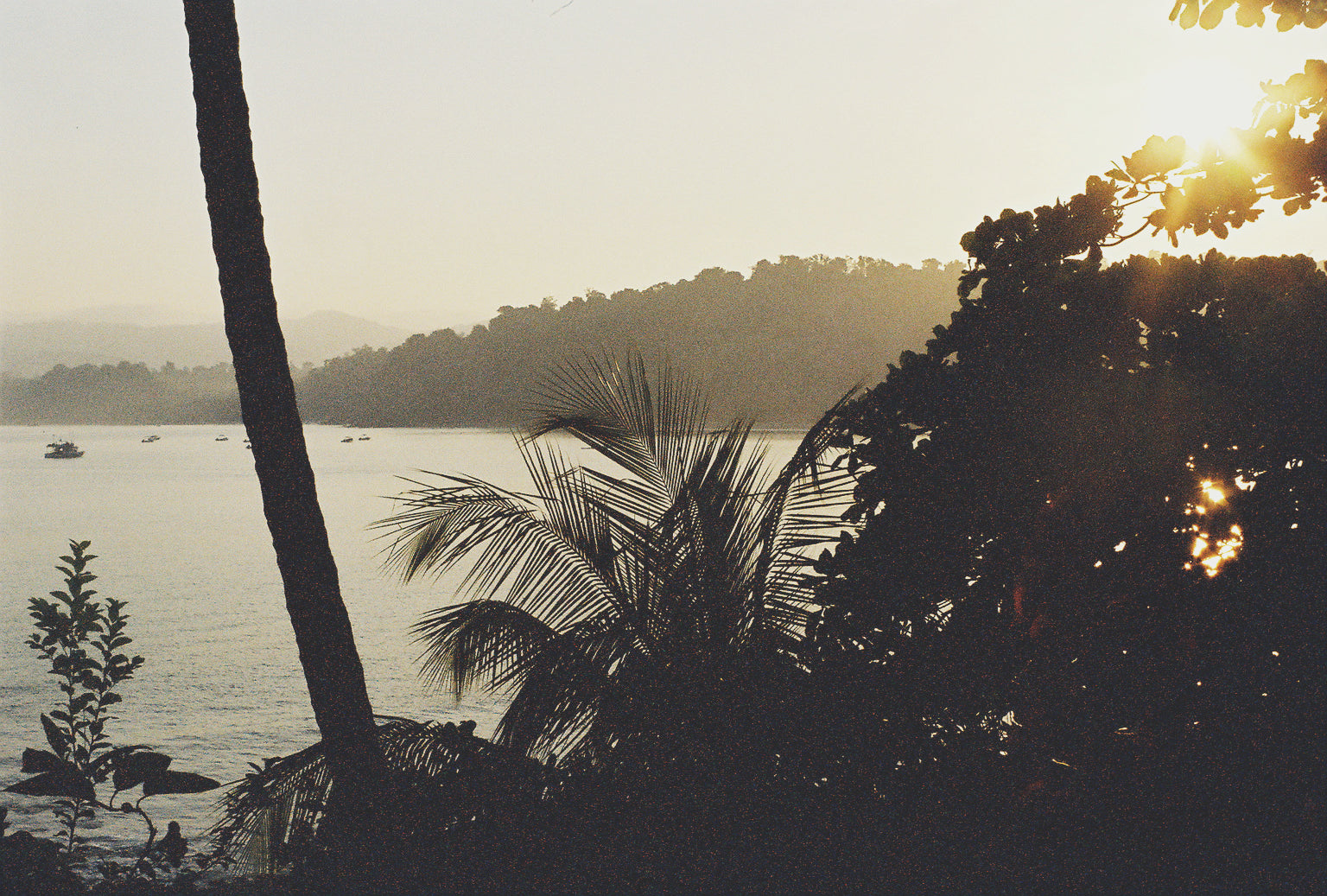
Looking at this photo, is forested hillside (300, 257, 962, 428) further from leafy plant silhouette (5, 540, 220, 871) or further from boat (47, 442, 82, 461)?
leafy plant silhouette (5, 540, 220, 871)

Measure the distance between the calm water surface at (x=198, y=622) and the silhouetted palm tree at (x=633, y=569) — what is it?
206 centimetres

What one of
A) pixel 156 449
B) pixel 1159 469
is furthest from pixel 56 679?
pixel 156 449

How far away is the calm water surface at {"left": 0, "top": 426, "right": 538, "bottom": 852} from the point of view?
48.3ft

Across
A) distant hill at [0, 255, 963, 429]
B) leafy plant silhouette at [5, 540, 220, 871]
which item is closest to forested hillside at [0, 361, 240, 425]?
distant hill at [0, 255, 963, 429]

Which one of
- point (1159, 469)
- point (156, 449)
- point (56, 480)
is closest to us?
point (1159, 469)

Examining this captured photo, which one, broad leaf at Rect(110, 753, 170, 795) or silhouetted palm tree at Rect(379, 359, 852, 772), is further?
silhouetted palm tree at Rect(379, 359, 852, 772)

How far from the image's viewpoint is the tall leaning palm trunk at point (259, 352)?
420cm

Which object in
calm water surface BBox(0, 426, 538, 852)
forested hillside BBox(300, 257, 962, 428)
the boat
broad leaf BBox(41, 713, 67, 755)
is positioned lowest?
calm water surface BBox(0, 426, 538, 852)

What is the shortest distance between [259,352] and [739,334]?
7078 centimetres

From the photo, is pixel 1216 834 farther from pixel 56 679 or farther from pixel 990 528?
pixel 56 679

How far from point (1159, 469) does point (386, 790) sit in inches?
126

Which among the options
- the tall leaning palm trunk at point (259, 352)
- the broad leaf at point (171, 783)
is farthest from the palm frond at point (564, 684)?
the broad leaf at point (171, 783)

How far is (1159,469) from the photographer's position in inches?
151

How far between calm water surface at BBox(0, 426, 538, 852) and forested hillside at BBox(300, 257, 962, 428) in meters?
17.0
